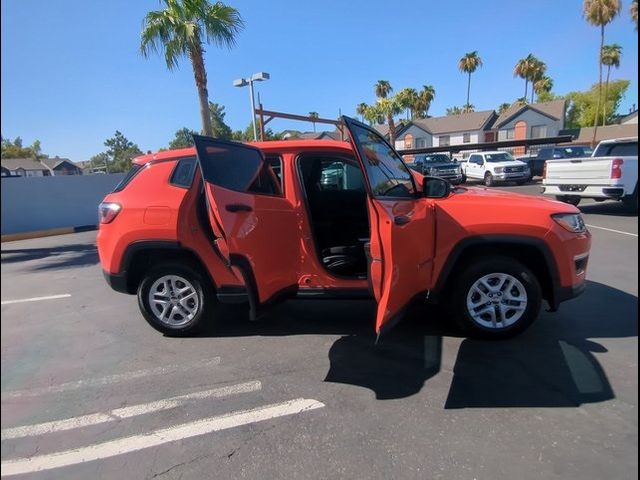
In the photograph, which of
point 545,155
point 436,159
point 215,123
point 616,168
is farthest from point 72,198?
point 545,155

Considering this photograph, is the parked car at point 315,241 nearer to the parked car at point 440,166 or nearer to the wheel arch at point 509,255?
the wheel arch at point 509,255

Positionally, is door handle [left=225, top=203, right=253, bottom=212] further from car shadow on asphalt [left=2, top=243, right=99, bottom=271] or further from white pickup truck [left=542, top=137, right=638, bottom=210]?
white pickup truck [left=542, top=137, right=638, bottom=210]

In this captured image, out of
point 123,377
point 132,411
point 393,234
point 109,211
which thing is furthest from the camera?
point 109,211

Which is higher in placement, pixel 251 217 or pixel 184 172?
pixel 184 172

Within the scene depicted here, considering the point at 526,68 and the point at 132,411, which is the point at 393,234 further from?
the point at 526,68

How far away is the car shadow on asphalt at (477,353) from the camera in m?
3.10

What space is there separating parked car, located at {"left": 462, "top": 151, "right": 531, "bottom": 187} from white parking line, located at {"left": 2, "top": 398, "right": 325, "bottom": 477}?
65.5 feet

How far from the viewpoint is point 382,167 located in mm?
3633

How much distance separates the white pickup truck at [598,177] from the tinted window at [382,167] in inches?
272

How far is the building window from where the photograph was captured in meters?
45.1

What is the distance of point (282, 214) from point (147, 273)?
1607 mm

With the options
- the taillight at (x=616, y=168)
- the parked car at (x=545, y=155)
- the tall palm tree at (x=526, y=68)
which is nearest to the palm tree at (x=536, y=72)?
the tall palm tree at (x=526, y=68)

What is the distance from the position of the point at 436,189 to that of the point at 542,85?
60204mm

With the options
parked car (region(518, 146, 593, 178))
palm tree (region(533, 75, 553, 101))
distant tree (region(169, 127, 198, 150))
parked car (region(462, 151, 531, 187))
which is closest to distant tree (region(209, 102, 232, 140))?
distant tree (region(169, 127, 198, 150))
